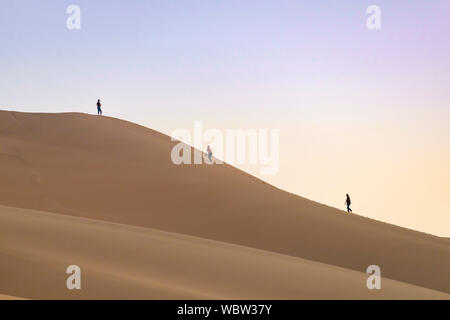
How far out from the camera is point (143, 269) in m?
10.6

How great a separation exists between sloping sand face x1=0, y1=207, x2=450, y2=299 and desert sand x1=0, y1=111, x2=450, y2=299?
33 mm

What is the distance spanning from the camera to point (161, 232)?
16344 mm

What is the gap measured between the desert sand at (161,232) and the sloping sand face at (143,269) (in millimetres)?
33

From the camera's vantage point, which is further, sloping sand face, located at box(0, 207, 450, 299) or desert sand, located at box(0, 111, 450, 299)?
desert sand, located at box(0, 111, 450, 299)

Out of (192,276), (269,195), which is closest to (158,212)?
(269,195)

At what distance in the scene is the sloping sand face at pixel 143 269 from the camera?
870 cm

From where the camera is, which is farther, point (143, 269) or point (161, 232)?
point (161, 232)

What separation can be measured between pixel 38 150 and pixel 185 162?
7.97 m

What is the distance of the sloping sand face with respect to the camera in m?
8.70

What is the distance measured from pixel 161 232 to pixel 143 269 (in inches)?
226

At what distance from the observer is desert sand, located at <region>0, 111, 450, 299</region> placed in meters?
9.81

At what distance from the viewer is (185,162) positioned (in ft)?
102

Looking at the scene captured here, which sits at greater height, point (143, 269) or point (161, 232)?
point (161, 232)
